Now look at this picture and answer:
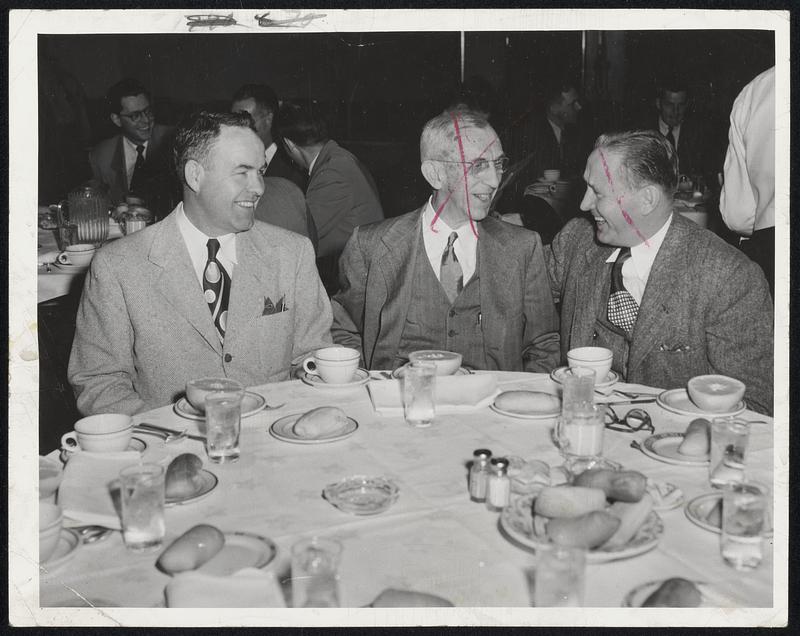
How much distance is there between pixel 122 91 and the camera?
20.2ft

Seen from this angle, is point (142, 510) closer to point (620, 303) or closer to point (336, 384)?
point (336, 384)

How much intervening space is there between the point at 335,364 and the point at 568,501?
1062 millimetres

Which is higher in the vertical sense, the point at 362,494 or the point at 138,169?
the point at 138,169

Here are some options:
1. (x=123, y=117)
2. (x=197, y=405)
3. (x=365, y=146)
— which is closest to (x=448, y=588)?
(x=197, y=405)

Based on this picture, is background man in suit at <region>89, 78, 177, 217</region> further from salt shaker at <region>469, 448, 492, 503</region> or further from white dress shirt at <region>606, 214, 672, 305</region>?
salt shaker at <region>469, 448, 492, 503</region>

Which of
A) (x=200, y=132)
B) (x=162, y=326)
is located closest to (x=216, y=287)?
(x=162, y=326)

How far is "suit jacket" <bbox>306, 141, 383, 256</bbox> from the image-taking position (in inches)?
202

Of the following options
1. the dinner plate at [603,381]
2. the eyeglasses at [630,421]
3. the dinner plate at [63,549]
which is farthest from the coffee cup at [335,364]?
the dinner plate at [63,549]

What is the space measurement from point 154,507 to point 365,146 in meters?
9.91

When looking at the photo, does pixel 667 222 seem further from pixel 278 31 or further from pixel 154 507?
pixel 154 507

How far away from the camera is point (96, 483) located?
178cm

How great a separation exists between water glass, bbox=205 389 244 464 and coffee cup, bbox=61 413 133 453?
0.68 ft

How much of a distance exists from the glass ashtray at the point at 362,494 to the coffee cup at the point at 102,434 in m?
0.54

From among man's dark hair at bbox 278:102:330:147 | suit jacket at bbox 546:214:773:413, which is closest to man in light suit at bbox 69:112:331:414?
suit jacket at bbox 546:214:773:413
